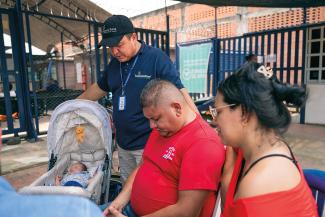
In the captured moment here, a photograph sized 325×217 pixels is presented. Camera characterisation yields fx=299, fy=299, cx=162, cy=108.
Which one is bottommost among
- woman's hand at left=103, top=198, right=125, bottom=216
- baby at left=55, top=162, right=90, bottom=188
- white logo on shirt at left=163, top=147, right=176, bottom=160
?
baby at left=55, top=162, right=90, bottom=188

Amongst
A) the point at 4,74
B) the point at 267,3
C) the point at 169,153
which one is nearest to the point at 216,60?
the point at 267,3

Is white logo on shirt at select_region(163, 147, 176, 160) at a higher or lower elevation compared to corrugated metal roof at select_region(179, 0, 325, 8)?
lower

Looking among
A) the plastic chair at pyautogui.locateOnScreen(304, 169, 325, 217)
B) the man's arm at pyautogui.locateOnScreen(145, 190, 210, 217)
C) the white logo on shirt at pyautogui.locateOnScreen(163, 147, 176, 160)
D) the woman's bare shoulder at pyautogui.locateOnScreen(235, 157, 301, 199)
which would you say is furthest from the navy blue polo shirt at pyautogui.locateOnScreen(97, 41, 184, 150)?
the woman's bare shoulder at pyautogui.locateOnScreen(235, 157, 301, 199)

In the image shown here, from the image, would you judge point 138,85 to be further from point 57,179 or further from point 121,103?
point 57,179

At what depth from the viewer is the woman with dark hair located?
0.98m

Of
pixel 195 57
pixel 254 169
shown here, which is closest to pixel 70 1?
pixel 195 57

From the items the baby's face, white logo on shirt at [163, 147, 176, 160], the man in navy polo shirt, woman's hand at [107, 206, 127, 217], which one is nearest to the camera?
white logo on shirt at [163, 147, 176, 160]

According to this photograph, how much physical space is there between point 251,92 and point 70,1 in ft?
30.8

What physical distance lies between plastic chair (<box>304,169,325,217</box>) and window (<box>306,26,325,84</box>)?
20.0 feet

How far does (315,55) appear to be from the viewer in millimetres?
6875

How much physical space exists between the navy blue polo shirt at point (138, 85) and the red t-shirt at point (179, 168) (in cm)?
62

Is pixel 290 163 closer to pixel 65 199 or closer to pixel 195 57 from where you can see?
pixel 65 199

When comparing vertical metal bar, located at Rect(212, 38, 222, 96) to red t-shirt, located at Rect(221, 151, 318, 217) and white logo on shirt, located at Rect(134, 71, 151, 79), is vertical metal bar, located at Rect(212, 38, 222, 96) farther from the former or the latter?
red t-shirt, located at Rect(221, 151, 318, 217)

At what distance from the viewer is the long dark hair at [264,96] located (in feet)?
3.70
